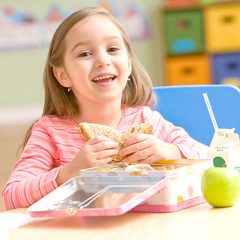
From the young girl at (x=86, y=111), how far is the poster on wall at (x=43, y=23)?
433 cm

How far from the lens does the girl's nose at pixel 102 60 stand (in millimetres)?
1525

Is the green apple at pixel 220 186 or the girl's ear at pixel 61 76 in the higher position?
the girl's ear at pixel 61 76

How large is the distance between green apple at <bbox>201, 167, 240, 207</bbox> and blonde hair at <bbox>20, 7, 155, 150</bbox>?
1.80 ft

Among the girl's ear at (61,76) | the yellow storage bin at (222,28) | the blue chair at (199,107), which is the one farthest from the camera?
the yellow storage bin at (222,28)

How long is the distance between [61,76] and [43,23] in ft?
14.8

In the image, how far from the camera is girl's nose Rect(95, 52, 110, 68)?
1525mm

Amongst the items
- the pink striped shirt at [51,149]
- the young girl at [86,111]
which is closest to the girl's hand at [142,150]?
the young girl at [86,111]

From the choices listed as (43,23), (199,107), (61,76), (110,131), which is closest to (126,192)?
(110,131)

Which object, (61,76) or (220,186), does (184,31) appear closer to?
(61,76)

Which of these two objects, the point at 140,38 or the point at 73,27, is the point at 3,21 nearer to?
the point at 140,38

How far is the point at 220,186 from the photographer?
1180 mm

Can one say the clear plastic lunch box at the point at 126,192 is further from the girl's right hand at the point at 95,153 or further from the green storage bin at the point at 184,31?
the green storage bin at the point at 184,31

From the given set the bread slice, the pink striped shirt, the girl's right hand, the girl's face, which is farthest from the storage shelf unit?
the girl's right hand

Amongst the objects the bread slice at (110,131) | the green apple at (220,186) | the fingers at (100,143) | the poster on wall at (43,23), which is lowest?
the green apple at (220,186)
